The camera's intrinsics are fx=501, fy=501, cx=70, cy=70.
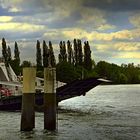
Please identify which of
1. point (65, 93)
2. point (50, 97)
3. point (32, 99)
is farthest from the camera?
point (65, 93)

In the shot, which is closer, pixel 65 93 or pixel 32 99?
pixel 32 99

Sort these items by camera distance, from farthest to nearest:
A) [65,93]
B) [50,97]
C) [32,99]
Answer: [65,93] < [50,97] < [32,99]

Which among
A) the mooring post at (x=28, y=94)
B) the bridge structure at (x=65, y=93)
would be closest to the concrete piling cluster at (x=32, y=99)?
the mooring post at (x=28, y=94)

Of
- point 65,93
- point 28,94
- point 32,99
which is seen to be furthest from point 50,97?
point 65,93

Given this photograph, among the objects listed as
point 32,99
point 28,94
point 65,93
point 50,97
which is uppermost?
point 65,93

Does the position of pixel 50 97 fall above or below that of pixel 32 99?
above

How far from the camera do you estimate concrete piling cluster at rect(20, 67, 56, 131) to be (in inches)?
1064

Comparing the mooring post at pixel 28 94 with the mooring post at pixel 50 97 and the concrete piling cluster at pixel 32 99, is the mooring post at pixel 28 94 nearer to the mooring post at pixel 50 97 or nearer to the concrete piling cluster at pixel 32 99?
the concrete piling cluster at pixel 32 99

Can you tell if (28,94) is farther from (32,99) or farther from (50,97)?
(50,97)

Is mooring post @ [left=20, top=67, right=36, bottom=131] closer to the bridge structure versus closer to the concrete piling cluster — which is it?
the concrete piling cluster

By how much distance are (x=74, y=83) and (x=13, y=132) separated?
55.7 ft

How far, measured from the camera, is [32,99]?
27.0 metres

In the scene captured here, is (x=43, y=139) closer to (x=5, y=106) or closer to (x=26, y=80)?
(x=26, y=80)

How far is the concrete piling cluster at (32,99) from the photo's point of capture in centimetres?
2703
